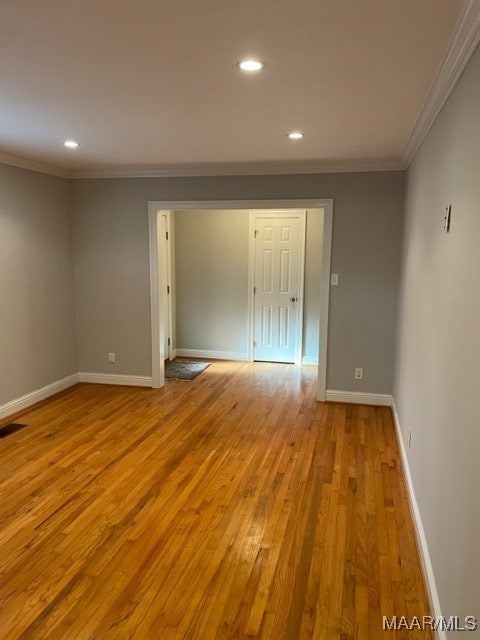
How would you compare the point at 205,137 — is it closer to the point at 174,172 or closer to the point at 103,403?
the point at 174,172

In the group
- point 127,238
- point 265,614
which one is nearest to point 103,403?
point 127,238

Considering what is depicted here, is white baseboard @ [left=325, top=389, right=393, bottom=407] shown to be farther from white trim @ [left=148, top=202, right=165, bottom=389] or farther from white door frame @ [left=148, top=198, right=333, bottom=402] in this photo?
white trim @ [left=148, top=202, right=165, bottom=389]

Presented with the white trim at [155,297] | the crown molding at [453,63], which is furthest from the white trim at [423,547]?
the white trim at [155,297]

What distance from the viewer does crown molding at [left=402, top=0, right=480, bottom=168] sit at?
1.53 m

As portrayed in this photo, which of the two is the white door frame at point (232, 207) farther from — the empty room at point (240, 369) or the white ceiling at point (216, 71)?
the white ceiling at point (216, 71)

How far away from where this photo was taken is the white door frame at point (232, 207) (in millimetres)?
4438

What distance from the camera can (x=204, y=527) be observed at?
2.55 meters

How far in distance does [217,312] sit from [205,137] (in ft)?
11.3

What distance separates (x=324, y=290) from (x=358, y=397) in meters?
1.15

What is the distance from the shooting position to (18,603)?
A: 198cm

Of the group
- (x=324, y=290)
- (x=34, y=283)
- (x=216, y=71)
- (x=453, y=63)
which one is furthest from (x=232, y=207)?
(x=453, y=63)

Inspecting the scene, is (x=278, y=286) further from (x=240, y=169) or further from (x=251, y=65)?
(x=251, y=65)

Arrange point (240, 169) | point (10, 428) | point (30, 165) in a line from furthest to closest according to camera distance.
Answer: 1. point (240, 169)
2. point (30, 165)
3. point (10, 428)

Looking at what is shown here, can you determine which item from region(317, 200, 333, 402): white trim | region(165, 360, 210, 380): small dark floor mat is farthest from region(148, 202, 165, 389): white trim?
region(317, 200, 333, 402): white trim
